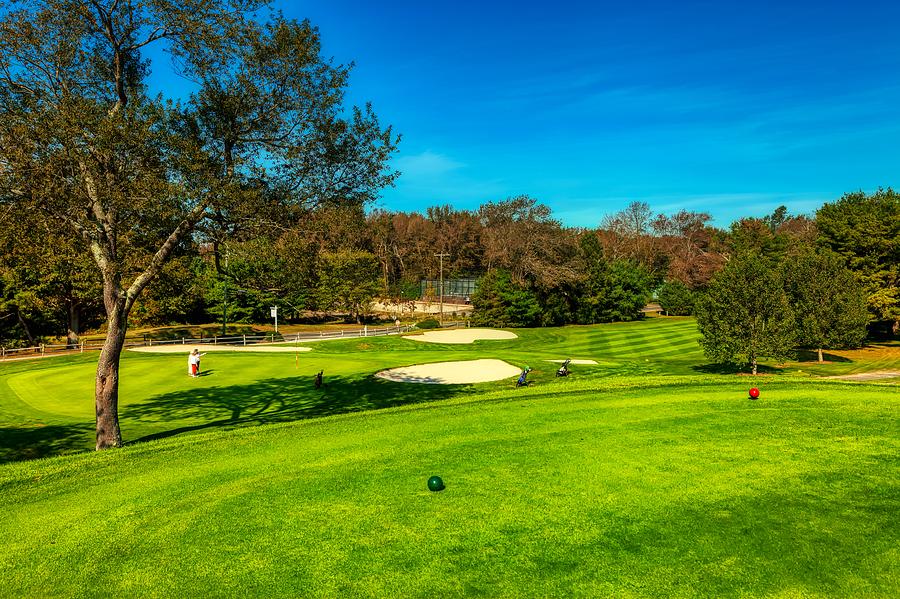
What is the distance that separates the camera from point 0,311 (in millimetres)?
47219

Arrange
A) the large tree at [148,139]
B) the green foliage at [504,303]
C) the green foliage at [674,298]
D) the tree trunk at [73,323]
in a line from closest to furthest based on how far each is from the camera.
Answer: the large tree at [148,139] → the tree trunk at [73,323] → the green foliage at [504,303] → the green foliage at [674,298]

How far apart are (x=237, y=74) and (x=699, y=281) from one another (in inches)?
3818

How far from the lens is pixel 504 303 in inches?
2783

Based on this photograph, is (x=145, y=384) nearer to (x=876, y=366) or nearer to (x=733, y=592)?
(x=733, y=592)

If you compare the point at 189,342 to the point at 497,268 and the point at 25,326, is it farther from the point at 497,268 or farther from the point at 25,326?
the point at 497,268

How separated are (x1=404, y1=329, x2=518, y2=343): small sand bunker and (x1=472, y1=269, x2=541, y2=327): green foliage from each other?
5859 millimetres

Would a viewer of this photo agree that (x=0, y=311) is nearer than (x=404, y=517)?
No

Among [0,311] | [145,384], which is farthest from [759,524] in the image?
[0,311]

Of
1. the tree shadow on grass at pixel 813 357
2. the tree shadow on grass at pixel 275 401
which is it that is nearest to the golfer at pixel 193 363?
the tree shadow on grass at pixel 275 401

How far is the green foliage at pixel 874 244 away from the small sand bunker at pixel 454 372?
38.6 metres

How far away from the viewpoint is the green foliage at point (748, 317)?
85.2ft

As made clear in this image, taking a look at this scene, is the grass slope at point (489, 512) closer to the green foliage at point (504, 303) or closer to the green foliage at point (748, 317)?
the green foliage at point (748, 317)

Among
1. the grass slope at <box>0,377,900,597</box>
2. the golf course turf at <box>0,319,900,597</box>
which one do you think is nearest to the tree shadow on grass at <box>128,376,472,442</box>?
the golf course turf at <box>0,319,900,597</box>

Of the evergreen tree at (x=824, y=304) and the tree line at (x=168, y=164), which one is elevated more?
the tree line at (x=168, y=164)
